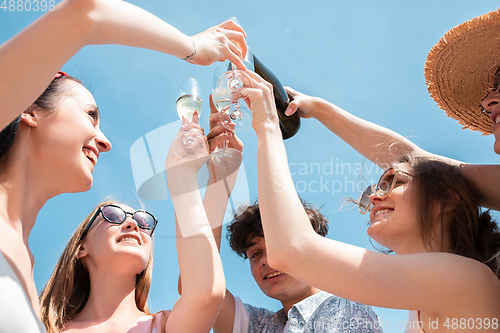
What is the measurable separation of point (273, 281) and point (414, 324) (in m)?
1.23

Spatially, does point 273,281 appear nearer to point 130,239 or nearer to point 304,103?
point 130,239

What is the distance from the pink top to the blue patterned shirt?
0.70 ft

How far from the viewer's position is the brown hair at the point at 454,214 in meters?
2.46

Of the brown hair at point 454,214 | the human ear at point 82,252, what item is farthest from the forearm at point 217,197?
the brown hair at point 454,214

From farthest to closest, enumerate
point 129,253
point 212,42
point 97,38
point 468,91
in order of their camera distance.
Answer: point 468,91, point 129,253, point 212,42, point 97,38

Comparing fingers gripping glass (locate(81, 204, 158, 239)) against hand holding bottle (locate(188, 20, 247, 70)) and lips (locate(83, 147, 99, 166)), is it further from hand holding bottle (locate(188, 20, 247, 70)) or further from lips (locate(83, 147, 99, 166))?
hand holding bottle (locate(188, 20, 247, 70))

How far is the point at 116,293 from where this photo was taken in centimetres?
287

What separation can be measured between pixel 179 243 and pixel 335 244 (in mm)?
954

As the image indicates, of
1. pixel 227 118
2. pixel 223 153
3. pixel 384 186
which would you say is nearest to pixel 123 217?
pixel 223 153

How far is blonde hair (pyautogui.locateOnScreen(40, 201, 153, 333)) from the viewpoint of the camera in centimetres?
296

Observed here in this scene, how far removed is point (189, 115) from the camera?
124 inches

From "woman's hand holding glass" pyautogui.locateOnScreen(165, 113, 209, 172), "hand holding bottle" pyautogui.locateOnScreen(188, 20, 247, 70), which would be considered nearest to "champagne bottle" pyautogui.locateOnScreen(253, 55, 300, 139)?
"hand holding bottle" pyautogui.locateOnScreen(188, 20, 247, 70)

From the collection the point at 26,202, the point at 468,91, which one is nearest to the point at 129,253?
the point at 26,202

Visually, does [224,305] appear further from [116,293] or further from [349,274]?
[349,274]
